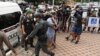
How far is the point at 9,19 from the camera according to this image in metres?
10.5

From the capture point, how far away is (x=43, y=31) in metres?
7.95

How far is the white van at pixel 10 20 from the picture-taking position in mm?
9686

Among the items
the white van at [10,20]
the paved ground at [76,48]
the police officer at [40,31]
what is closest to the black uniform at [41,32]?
the police officer at [40,31]

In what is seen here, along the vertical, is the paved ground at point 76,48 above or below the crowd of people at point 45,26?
below

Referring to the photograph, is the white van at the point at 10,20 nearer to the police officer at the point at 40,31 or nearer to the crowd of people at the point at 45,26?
the crowd of people at the point at 45,26

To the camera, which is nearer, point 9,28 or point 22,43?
point 9,28

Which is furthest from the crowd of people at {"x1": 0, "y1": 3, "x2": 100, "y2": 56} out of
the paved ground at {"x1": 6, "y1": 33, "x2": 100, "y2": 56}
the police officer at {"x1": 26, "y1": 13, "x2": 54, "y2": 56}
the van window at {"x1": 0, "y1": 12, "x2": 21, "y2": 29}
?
the van window at {"x1": 0, "y1": 12, "x2": 21, "y2": 29}

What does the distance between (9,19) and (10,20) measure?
168 mm

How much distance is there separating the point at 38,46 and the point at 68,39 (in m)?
5.62

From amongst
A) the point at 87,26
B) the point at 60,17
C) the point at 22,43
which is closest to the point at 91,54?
the point at 22,43

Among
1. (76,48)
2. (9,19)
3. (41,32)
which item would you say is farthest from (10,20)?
(76,48)

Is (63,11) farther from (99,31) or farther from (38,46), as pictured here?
(38,46)

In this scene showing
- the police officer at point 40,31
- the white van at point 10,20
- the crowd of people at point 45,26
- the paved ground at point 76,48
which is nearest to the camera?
the police officer at point 40,31

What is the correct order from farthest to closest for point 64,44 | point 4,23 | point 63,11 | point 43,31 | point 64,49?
point 63,11 < point 64,44 < point 64,49 < point 4,23 < point 43,31
